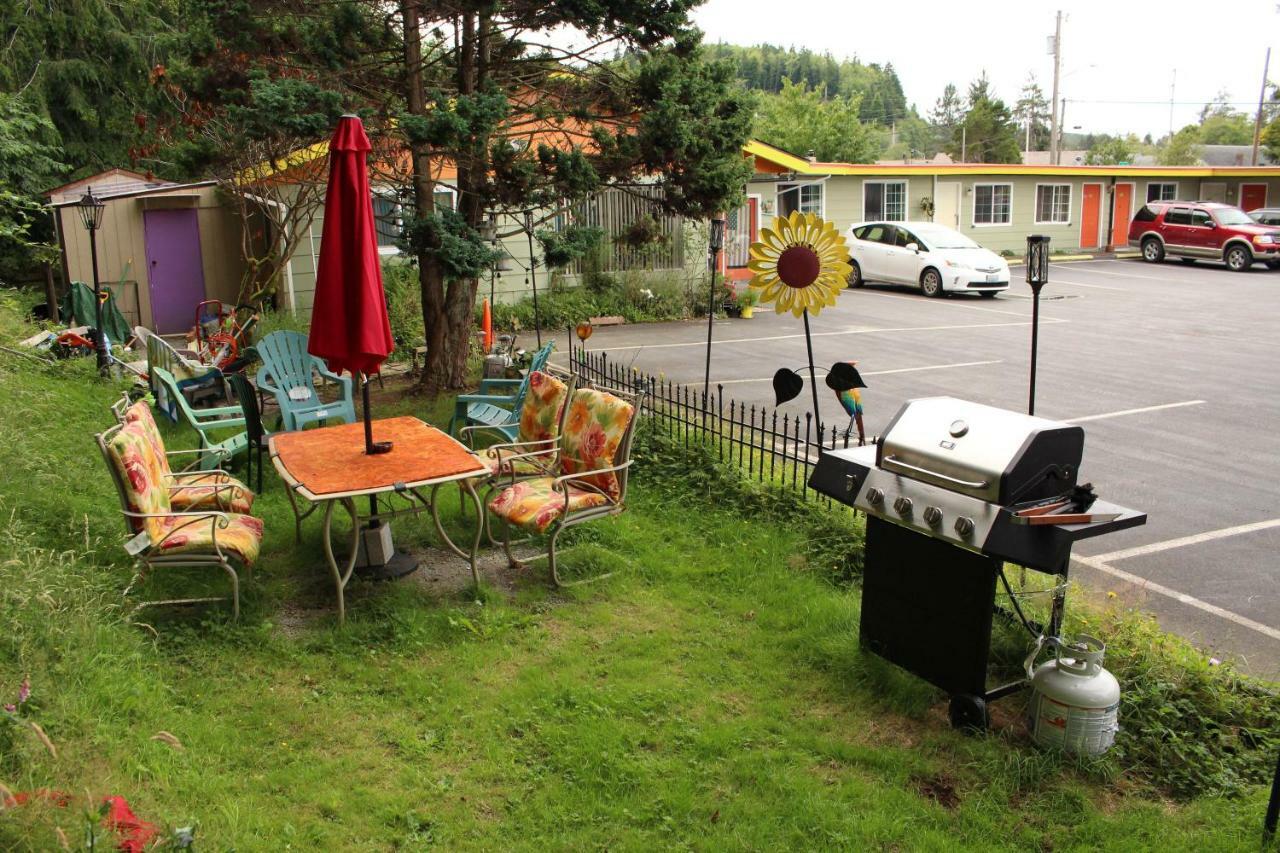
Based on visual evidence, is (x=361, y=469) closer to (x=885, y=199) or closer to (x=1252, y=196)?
(x=885, y=199)

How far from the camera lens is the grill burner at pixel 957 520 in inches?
135

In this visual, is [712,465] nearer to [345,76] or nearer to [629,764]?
[629,764]

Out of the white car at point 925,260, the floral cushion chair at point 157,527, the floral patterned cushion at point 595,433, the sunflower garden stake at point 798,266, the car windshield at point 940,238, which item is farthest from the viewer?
the car windshield at point 940,238

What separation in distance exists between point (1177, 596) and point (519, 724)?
3.57 meters

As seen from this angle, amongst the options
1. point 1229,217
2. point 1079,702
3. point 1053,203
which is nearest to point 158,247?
point 1079,702

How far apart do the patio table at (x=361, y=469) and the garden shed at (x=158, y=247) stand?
1071cm

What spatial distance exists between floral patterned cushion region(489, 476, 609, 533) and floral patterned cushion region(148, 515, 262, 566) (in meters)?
1.28

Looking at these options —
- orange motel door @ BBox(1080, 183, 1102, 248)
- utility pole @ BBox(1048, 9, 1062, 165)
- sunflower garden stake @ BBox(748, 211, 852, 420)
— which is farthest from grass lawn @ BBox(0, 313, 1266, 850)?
utility pole @ BBox(1048, 9, 1062, 165)

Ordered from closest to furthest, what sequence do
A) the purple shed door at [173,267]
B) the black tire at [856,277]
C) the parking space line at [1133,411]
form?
the parking space line at [1133,411]
the purple shed door at [173,267]
the black tire at [856,277]

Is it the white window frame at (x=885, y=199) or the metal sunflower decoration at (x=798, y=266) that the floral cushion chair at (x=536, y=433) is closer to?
the metal sunflower decoration at (x=798, y=266)

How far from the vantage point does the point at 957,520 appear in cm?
357

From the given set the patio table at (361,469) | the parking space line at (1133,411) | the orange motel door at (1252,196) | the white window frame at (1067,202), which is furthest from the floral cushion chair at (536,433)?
the orange motel door at (1252,196)

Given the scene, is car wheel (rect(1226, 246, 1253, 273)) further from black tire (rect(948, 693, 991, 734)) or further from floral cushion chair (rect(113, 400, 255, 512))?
floral cushion chair (rect(113, 400, 255, 512))

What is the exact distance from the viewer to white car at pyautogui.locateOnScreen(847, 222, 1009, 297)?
19.3m
